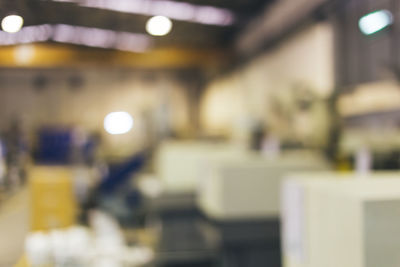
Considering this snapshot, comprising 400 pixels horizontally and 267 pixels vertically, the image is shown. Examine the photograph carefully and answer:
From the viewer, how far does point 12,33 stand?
1.70 feet

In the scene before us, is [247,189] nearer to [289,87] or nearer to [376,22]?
[376,22]

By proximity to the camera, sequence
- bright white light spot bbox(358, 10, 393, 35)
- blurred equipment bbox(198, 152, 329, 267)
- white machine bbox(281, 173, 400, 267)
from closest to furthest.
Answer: white machine bbox(281, 173, 400, 267) < bright white light spot bbox(358, 10, 393, 35) < blurred equipment bbox(198, 152, 329, 267)

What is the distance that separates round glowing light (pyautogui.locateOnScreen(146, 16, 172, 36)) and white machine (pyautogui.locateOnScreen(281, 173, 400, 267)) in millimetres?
359

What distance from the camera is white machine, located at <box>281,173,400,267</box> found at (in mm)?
601

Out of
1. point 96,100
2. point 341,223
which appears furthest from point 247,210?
point 96,100

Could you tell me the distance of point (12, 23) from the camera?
1.63 ft

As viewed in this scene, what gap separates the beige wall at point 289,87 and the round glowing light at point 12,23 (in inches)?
78.8

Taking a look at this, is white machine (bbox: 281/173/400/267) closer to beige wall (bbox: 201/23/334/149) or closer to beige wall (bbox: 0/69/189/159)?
beige wall (bbox: 0/69/189/159)

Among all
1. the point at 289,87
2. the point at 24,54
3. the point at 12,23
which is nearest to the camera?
the point at 12,23

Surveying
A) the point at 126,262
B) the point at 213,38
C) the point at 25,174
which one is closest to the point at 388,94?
the point at 126,262

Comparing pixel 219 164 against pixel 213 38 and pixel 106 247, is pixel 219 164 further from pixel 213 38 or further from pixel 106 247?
pixel 213 38

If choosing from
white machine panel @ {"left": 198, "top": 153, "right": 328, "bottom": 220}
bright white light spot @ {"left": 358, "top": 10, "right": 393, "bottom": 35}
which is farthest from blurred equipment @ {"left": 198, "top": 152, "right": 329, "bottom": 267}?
bright white light spot @ {"left": 358, "top": 10, "right": 393, "bottom": 35}

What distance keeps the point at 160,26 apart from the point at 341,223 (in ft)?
1.30

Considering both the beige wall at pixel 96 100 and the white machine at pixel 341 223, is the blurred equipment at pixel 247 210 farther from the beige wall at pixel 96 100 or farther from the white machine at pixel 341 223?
the white machine at pixel 341 223
